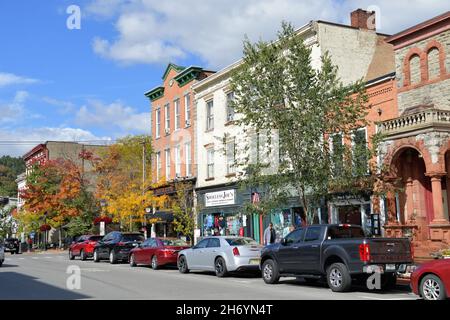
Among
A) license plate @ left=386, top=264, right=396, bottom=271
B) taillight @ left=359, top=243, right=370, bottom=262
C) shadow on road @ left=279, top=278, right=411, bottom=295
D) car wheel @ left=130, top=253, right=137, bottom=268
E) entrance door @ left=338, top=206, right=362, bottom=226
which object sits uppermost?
entrance door @ left=338, top=206, right=362, bottom=226

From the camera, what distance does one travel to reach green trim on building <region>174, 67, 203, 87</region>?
3850 cm

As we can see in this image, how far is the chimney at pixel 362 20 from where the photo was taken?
30016 millimetres

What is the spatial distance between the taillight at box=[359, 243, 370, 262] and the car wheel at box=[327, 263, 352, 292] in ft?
1.81

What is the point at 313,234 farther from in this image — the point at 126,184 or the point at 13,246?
the point at 13,246

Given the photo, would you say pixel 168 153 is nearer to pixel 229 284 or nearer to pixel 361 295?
pixel 229 284

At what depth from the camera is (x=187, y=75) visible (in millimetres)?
39312

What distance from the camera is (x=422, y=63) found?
23.0 metres

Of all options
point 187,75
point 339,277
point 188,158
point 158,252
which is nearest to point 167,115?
point 187,75

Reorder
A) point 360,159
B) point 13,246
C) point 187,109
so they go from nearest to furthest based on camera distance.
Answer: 1. point 360,159
2. point 187,109
3. point 13,246

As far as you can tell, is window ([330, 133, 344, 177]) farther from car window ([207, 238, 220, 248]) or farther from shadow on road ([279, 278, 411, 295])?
car window ([207, 238, 220, 248])

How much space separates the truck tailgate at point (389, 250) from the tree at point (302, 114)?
17.5 feet

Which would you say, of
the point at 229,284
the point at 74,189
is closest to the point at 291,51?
the point at 229,284

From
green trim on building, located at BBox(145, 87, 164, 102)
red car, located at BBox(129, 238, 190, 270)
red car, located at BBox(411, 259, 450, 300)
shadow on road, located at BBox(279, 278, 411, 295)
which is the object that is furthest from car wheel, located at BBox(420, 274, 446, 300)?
green trim on building, located at BBox(145, 87, 164, 102)

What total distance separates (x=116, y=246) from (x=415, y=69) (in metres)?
16.3
